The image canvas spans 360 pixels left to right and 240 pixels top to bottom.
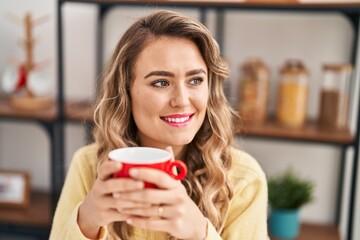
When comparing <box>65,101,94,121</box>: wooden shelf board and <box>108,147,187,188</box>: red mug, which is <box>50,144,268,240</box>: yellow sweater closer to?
<box>108,147,187,188</box>: red mug

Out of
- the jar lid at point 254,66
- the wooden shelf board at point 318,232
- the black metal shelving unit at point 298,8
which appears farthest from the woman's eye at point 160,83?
the wooden shelf board at point 318,232

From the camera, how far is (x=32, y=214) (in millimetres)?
2393

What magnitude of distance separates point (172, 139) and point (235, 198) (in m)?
0.25

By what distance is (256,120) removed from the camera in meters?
2.17

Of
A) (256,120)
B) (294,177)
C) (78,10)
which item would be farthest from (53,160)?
(294,177)

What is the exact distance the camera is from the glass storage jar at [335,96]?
2053 millimetres

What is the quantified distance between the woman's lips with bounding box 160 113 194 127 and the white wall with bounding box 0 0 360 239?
39.2 inches

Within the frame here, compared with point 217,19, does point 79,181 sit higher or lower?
lower

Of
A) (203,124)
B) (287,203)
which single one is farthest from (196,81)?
(287,203)

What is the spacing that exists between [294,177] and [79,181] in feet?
3.77

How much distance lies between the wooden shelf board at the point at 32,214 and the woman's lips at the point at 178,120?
1.33m

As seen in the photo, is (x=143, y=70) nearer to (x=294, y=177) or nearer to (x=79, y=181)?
(x=79, y=181)

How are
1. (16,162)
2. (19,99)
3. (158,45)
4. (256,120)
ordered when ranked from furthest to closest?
(16,162)
(19,99)
(256,120)
(158,45)

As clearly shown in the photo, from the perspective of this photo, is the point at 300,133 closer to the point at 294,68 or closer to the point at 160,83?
the point at 294,68
